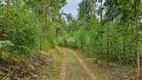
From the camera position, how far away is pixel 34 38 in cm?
1039

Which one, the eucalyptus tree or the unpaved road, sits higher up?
the eucalyptus tree

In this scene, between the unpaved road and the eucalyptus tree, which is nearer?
the eucalyptus tree

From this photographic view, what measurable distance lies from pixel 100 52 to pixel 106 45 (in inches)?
54.4

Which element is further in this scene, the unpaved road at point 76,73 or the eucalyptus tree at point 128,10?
the unpaved road at point 76,73

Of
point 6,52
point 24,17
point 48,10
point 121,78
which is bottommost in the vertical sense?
point 121,78

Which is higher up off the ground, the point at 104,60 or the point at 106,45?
the point at 106,45

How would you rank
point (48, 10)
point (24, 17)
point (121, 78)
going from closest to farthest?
point (24, 17) < point (121, 78) < point (48, 10)

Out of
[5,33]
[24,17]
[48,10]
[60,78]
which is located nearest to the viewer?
[5,33]

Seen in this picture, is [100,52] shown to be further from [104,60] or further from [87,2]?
[87,2]

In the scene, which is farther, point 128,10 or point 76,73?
point 76,73

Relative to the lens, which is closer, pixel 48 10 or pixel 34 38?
pixel 34 38

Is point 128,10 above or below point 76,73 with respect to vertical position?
above

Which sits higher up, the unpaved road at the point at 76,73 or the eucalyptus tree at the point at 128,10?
the eucalyptus tree at the point at 128,10

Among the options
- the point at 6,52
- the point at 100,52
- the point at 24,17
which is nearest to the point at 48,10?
the point at 100,52
